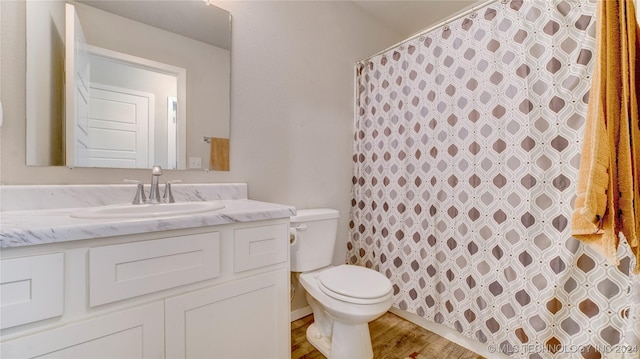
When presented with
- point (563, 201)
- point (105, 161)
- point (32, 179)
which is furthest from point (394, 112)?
point (32, 179)

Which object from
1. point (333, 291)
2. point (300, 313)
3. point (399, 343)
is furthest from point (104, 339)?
point (399, 343)

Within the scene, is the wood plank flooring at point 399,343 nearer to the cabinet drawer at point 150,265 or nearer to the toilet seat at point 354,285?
the toilet seat at point 354,285

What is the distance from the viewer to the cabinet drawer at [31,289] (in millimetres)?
632

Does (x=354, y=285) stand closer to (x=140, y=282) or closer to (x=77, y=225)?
(x=140, y=282)

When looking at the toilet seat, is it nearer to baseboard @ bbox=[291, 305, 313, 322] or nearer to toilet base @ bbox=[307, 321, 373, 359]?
toilet base @ bbox=[307, 321, 373, 359]

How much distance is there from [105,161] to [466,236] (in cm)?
182

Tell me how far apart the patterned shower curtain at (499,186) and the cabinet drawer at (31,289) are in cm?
163

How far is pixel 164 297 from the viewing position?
33.4 inches

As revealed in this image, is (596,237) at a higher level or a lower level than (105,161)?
lower

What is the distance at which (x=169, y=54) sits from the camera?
4.33ft

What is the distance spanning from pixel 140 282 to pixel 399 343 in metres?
1.43

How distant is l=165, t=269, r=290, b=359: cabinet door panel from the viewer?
0.88 meters

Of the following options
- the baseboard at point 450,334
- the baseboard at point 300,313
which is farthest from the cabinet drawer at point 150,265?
the baseboard at point 450,334

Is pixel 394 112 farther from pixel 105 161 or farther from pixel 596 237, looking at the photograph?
pixel 105 161
